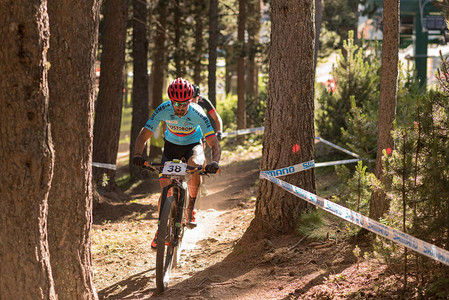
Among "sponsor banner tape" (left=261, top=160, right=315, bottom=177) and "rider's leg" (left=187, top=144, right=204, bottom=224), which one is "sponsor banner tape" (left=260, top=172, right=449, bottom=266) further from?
"rider's leg" (left=187, top=144, right=204, bottom=224)

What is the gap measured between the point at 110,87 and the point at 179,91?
613cm

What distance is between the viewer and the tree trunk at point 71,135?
4438mm

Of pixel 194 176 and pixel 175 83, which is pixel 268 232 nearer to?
pixel 194 176

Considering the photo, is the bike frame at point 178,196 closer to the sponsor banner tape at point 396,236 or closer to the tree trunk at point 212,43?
the sponsor banner tape at point 396,236

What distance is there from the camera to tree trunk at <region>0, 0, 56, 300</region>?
3.50 meters

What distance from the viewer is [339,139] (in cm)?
1245

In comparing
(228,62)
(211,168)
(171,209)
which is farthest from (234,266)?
(228,62)

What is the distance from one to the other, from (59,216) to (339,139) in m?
8.91

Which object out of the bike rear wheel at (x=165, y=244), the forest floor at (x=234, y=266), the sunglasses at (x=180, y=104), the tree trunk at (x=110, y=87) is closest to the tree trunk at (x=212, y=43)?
the tree trunk at (x=110, y=87)

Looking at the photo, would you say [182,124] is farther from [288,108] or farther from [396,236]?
[396,236]

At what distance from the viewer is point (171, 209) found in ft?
20.2

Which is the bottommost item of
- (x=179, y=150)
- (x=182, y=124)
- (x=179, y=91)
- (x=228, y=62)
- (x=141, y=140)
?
(x=179, y=150)

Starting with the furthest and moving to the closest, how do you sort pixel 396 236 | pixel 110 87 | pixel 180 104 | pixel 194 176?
pixel 110 87, pixel 194 176, pixel 180 104, pixel 396 236

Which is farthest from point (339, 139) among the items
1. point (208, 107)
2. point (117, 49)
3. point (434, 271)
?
point (434, 271)
